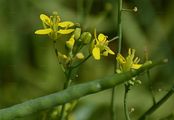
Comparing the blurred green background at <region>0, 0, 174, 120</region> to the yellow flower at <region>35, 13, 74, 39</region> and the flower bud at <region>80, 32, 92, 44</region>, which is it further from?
the flower bud at <region>80, 32, 92, 44</region>

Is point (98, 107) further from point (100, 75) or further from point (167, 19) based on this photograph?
point (167, 19)

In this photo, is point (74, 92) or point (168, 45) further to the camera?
point (168, 45)

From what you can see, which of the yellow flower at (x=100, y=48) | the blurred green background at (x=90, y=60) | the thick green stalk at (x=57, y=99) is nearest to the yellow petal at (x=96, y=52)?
the yellow flower at (x=100, y=48)

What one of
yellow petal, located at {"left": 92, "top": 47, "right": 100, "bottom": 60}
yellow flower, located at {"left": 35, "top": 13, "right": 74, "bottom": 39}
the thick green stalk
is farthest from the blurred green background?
the thick green stalk

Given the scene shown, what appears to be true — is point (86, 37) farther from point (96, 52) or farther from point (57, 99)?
point (57, 99)

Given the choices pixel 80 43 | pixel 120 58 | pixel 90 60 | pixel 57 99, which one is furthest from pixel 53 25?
pixel 90 60

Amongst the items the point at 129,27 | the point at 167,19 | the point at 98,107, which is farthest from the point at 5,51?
the point at 167,19

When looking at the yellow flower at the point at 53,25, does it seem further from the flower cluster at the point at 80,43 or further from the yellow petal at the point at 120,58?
the yellow petal at the point at 120,58

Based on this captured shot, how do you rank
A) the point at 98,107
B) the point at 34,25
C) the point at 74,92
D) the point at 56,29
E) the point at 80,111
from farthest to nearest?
the point at 34,25
the point at 98,107
the point at 80,111
the point at 56,29
the point at 74,92
